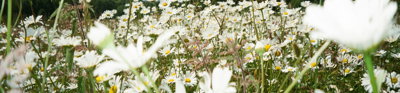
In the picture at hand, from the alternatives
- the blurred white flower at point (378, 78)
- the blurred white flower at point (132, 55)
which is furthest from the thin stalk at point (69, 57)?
the blurred white flower at point (378, 78)

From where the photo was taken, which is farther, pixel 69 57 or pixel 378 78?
pixel 69 57

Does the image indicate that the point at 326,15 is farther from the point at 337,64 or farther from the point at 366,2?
the point at 337,64

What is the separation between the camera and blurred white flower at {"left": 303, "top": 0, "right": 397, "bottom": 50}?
221 mm

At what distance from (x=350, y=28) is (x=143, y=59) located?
15cm

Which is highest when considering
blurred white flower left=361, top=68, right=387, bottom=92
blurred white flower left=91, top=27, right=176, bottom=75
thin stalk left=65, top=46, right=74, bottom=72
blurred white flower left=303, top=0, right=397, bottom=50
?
thin stalk left=65, top=46, right=74, bottom=72

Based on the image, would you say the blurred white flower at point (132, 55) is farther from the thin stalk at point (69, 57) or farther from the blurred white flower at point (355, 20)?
the thin stalk at point (69, 57)

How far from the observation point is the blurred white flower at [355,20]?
0.73 feet

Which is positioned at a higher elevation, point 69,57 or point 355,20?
point 69,57

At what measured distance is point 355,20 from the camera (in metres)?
0.23

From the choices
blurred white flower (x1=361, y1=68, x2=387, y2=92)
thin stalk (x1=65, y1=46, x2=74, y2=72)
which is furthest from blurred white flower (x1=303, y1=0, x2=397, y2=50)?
thin stalk (x1=65, y1=46, x2=74, y2=72)

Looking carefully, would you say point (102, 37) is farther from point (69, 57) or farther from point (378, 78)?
point (69, 57)

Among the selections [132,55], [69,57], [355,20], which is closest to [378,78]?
[355,20]

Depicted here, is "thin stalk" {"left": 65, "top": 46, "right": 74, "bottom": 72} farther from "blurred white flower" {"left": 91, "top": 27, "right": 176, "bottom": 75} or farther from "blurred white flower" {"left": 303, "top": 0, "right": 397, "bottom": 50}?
"blurred white flower" {"left": 303, "top": 0, "right": 397, "bottom": 50}

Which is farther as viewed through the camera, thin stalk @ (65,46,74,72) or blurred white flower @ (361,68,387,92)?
thin stalk @ (65,46,74,72)
